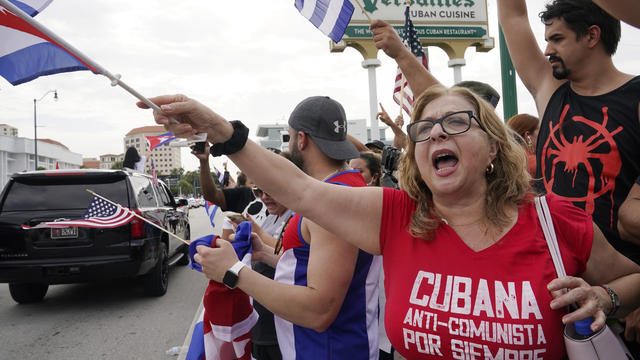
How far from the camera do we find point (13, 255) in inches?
216

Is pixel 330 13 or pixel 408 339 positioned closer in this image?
pixel 408 339

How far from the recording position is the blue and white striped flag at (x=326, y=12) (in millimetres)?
3502

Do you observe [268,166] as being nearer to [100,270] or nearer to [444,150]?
[444,150]

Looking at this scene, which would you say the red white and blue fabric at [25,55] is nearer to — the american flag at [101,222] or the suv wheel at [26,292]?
the american flag at [101,222]

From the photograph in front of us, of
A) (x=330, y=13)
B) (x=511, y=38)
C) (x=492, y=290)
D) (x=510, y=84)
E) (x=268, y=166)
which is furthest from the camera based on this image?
(x=510, y=84)

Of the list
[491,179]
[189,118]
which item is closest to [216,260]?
[189,118]

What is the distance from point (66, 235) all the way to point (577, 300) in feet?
19.1

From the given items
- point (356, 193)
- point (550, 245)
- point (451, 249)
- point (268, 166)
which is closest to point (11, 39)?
point (268, 166)

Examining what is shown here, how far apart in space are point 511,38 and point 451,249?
1.43 m

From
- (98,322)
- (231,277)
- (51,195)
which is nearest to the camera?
(231,277)

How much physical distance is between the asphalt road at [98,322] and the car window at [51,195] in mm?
1453

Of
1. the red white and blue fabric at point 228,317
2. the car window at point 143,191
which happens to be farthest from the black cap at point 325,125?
the car window at point 143,191

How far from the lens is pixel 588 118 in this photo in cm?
193

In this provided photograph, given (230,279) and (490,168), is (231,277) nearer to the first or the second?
(230,279)
